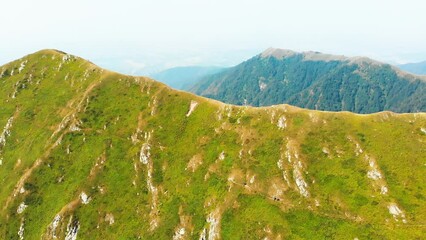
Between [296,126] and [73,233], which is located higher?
[296,126]

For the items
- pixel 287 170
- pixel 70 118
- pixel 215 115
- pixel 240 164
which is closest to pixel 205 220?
pixel 240 164

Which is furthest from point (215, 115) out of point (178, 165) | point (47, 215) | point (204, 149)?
point (47, 215)

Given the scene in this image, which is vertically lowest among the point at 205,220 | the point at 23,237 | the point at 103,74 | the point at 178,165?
the point at 23,237

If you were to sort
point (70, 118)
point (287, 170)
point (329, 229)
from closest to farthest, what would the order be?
1. point (329, 229)
2. point (287, 170)
3. point (70, 118)

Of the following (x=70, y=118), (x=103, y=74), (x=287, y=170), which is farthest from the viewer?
(x=103, y=74)

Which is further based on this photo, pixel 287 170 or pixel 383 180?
pixel 287 170

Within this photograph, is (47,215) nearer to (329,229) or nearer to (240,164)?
(240,164)
